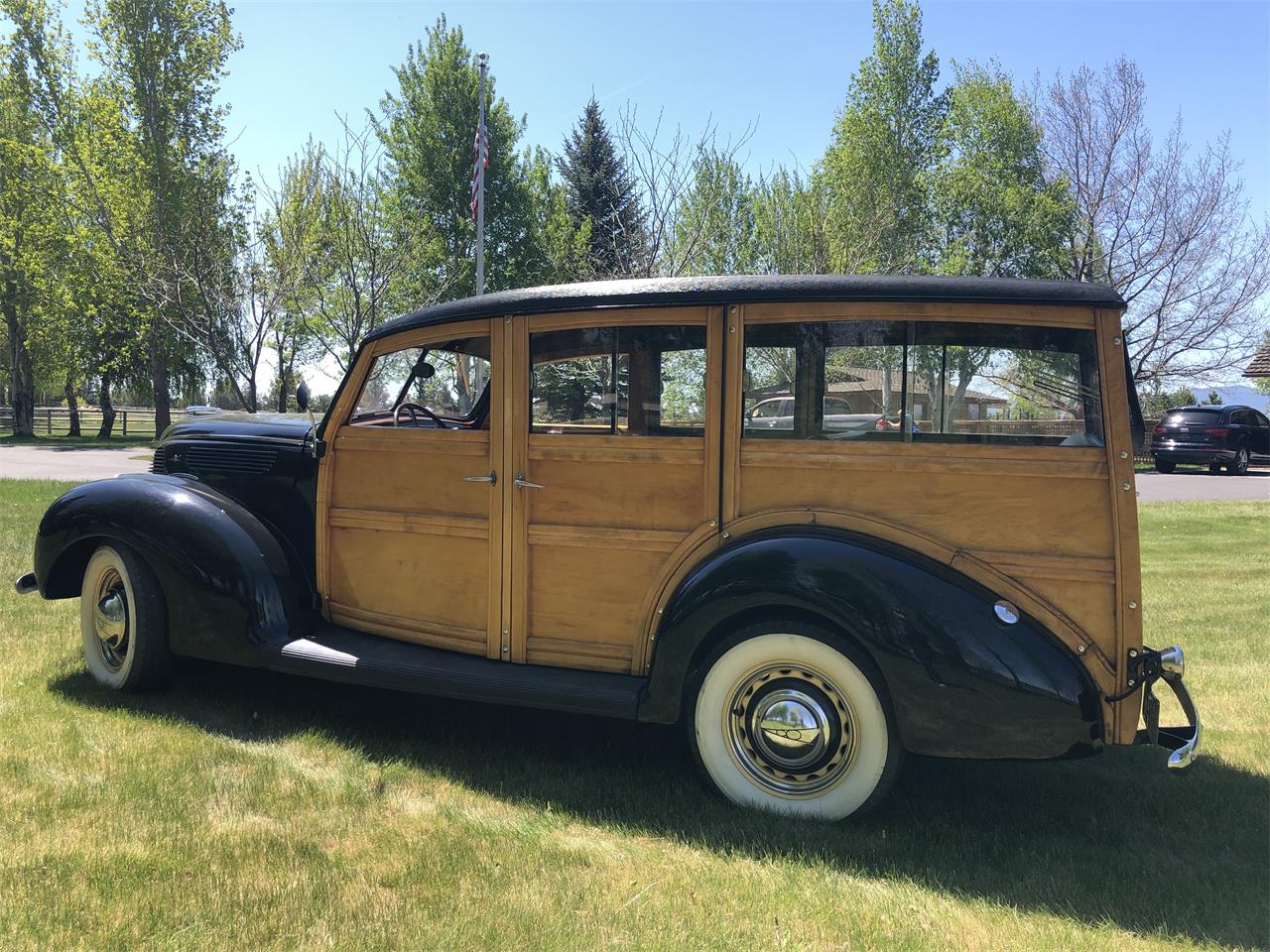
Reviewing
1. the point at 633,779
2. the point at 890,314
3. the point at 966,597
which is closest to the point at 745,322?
the point at 890,314

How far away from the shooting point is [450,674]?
131 inches

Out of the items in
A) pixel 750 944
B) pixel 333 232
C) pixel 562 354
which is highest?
pixel 333 232

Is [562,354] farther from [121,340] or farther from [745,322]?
[121,340]

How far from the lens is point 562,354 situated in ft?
11.3

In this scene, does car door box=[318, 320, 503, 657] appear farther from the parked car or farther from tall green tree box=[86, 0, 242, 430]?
tall green tree box=[86, 0, 242, 430]

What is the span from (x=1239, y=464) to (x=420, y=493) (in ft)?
74.6

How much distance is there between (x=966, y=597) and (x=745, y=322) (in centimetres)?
127

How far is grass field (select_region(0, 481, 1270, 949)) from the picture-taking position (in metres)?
2.32

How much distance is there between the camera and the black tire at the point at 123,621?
3936 millimetres

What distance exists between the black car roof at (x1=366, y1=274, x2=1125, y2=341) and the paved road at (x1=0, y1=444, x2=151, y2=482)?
12.7 meters

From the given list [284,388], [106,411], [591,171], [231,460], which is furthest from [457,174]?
[231,460]

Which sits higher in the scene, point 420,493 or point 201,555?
point 420,493

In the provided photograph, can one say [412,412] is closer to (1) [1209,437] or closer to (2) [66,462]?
(2) [66,462]

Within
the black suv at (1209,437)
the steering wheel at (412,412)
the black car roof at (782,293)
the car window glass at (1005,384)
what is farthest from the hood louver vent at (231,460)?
the black suv at (1209,437)
